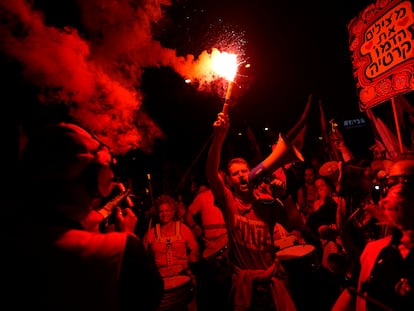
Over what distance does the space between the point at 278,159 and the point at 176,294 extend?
2236 mm

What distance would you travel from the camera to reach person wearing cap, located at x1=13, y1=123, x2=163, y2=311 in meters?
1.47

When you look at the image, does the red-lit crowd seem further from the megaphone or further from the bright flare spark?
the bright flare spark

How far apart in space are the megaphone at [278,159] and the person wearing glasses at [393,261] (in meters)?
1.37

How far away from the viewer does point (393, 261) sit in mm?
2105

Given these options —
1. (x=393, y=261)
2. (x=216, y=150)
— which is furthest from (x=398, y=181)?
(x=216, y=150)

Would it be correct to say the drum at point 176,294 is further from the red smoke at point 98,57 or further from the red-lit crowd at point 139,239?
the red smoke at point 98,57

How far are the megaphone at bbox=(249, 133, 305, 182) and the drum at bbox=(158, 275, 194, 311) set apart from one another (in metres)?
1.83

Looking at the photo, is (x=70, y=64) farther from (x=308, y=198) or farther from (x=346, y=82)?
(x=346, y=82)

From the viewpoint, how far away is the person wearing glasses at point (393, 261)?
1973 mm

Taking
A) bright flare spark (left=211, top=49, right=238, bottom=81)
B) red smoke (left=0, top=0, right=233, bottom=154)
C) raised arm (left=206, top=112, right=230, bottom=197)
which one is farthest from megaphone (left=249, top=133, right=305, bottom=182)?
red smoke (left=0, top=0, right=233, bottom=154)

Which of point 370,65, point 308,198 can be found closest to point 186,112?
point 308,198

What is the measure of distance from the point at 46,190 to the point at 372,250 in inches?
87.2

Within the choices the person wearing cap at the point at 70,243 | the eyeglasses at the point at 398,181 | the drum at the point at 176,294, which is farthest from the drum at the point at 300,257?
the person wearing cap at the point at 70,243

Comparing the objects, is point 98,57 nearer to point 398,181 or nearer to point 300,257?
point 300,257
